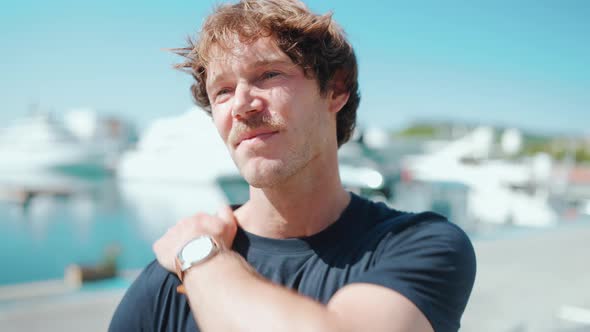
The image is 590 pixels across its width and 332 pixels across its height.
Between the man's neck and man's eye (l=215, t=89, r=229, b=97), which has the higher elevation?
man's eye (l=215, t=89, r=229, b=97)

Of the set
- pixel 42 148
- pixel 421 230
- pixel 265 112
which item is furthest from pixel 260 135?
pixel 42 148

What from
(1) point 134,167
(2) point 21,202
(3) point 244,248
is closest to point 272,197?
(3) point 244,248

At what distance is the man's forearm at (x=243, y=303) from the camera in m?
0.68

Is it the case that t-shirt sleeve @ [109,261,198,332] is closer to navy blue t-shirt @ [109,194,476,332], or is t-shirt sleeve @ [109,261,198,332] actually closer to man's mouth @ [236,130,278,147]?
navy blue t-shirt @ [109,194,476,332]

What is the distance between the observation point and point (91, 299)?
2.77 metres

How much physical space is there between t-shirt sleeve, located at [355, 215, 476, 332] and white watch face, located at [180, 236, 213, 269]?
0.25 metres

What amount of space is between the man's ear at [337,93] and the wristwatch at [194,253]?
0.34 meters

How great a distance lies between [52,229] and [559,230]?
19462 millimetres

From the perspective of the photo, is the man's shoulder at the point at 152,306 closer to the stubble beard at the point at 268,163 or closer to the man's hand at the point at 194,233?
the man's hand at the point at 194,233

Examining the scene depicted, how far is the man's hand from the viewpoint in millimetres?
911

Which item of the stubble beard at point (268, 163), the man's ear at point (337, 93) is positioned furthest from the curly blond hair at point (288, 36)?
the stubble beard at point (268, 163)

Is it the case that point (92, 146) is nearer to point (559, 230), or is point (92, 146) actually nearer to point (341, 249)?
point (559, 230)

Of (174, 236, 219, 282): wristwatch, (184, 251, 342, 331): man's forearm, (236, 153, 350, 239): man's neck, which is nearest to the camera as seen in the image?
(184, 251, 342, 331): man's forearm

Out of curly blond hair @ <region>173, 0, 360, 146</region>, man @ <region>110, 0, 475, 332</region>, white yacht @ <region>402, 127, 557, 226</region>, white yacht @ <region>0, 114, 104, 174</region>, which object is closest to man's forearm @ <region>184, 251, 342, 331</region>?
man @ <region>110, 0, 475, 332</region>
